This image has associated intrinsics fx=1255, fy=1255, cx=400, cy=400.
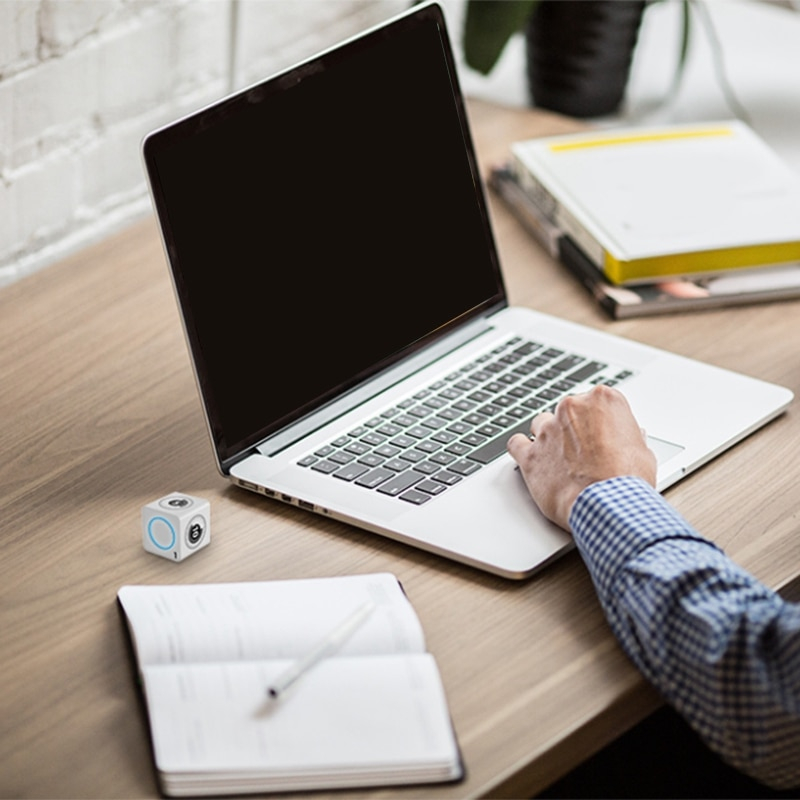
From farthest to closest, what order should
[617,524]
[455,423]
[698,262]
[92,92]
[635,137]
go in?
[635,137] < [92,92] < [698,262] < [455,423] < [617,524]

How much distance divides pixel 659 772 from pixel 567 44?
1141 mm

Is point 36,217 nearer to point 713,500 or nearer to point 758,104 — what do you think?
point 713,500

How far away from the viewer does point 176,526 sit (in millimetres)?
933

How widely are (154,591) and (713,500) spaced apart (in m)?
0.46

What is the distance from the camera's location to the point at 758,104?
1.90 metres

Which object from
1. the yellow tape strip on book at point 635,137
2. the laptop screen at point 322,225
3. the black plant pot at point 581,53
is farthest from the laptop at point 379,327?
the black plant pot at point 581,53

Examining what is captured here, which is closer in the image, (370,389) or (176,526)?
(176,526)

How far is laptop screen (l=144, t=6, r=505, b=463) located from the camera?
3.28 feet

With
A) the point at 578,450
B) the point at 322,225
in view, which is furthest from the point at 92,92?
the point at 578,450

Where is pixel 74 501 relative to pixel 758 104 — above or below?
above

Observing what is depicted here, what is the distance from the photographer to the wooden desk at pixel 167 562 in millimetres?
792

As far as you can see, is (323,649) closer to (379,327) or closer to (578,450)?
(578,450)

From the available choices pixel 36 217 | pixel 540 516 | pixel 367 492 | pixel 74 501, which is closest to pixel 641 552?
pixel 540 516

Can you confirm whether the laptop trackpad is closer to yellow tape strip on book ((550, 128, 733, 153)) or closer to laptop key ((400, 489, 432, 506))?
laptop key ((400, 489, 432, 506))
